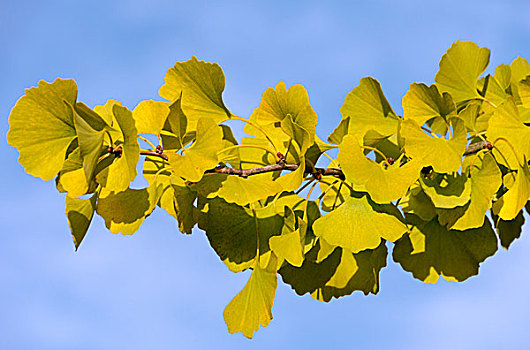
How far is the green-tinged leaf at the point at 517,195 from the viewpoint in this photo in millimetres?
824

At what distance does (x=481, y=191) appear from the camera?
33.4 inches

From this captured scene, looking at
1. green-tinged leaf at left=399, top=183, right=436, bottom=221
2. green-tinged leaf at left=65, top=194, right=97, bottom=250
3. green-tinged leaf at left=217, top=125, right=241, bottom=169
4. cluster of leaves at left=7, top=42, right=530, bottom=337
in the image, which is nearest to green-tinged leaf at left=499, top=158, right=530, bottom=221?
cluster of leaves at left=7, top=42, right=530, bottom=337

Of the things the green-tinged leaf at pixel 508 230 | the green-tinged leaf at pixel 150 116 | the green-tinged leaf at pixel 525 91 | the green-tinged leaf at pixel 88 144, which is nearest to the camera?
the green-tinged leaf at pixel 88 144

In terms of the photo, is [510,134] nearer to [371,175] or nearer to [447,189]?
[447,189]

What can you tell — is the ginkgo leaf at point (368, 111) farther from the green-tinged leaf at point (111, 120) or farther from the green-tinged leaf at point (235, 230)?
the green-tinged leaf at point (111, 120)

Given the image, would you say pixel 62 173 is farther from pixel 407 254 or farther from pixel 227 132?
pixel 407 254

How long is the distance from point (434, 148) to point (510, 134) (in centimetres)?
16

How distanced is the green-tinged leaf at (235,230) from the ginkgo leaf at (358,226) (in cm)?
12

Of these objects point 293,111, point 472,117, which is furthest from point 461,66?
point 293,111

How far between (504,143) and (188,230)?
20.9 inches

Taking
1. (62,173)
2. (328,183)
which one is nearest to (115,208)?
(62,173)

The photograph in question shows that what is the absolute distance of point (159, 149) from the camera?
84 cm

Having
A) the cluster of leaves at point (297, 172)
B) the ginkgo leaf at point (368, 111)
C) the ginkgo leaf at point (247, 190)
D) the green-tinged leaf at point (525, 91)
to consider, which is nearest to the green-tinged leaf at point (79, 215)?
the cluster of leaves at point (297, 172)

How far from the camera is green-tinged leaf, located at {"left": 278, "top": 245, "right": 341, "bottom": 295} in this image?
0.93 metres
